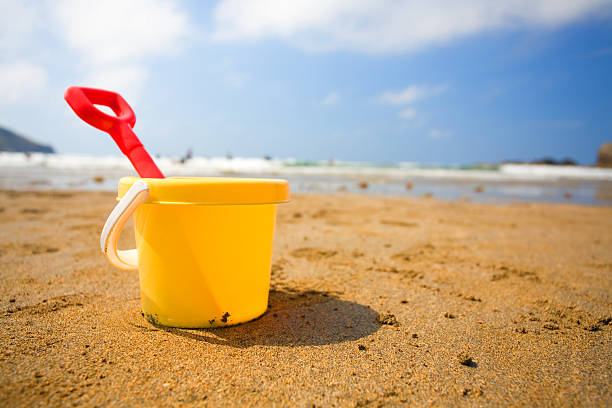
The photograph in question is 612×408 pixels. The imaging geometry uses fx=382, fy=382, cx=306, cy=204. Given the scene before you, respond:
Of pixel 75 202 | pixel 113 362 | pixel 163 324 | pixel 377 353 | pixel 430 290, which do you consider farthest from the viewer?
pixel 75 202

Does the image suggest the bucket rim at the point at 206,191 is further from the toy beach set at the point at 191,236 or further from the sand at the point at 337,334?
the sand at the point at 337,334

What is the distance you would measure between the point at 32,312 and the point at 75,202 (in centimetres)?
A: 433

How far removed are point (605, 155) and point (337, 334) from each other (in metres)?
36.4

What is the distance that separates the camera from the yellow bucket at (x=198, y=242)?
138cm

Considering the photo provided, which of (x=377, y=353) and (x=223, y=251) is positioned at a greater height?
(x=223, y=251)

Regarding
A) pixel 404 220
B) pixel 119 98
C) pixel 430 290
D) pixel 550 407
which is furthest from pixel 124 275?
pixel 404 220

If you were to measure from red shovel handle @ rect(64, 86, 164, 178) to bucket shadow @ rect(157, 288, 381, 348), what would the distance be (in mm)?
696

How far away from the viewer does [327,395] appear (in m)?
1.16

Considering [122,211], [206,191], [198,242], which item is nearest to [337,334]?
[198,242]

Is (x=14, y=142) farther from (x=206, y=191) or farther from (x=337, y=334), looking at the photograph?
(x=337, y=334)

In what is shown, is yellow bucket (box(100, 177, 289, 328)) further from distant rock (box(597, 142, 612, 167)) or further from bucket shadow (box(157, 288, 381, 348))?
distant rock (box(597, 142, 612, 167))

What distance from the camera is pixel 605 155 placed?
2947 centimetres

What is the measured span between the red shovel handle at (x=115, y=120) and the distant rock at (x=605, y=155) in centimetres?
3557

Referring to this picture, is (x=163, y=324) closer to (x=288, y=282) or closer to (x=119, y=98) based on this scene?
(x=288, y=282)
